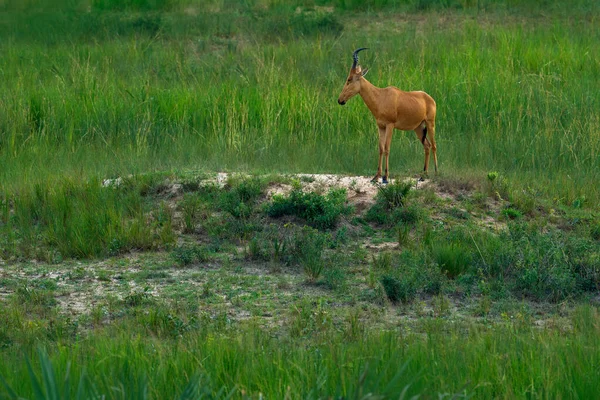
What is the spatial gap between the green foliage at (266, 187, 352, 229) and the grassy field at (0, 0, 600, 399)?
0.09ft

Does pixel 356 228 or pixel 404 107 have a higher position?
pixel 404 107

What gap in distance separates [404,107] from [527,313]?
292cm

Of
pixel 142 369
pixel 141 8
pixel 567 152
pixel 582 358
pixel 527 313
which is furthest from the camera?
pixel 141 8

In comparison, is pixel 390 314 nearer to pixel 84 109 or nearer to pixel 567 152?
pixel 567 152

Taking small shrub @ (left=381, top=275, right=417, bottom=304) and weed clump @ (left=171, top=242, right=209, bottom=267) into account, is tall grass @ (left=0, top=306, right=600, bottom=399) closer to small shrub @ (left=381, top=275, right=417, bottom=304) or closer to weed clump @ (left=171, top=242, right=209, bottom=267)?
small shrub @ (left=381, top=275, right=417, bottom=304)

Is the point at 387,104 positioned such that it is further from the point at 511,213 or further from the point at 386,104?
the point at 511,213

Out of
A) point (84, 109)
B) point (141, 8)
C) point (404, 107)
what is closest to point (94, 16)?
point (141, 8)

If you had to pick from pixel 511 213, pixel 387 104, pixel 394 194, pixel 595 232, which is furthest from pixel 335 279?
pixel 595 232

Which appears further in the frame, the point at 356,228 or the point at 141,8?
the point at 141,8

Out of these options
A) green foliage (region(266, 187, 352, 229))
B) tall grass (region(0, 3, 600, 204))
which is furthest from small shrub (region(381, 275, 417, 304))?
tall grass (region(0, 3, 600, 204))

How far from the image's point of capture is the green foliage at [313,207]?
9156 millimetres

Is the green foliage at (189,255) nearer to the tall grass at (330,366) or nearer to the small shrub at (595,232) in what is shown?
the tall grass at (330,366)

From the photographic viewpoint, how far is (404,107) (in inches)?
372

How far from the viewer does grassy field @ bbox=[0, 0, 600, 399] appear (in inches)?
205
